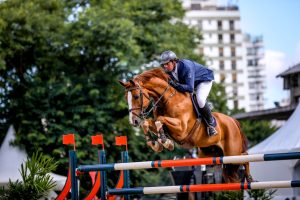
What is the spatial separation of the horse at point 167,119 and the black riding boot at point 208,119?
0.07m

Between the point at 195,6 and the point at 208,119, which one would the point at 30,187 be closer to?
the point at 208,119

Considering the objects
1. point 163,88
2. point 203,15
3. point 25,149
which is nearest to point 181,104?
point 163,88

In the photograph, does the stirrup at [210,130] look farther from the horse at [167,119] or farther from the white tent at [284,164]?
the white tent at [284,164]

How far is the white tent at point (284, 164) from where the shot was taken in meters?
13.2

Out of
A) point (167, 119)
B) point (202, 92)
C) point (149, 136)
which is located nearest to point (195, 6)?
point (202, 92)

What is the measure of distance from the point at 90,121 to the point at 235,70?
7930 cm

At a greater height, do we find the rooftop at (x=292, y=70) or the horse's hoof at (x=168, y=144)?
the rooftop at (x=292, y=70)

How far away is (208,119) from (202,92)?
0.42 m

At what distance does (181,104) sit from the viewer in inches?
347

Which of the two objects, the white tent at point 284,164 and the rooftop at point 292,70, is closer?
the white tent at point 284,164

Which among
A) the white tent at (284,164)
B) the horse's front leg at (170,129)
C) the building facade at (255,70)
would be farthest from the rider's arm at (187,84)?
the building facade at (255,70)

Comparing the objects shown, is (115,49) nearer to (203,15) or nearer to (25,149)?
(25,149)

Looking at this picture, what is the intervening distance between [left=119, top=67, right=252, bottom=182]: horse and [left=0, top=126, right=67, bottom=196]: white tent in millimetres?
11219

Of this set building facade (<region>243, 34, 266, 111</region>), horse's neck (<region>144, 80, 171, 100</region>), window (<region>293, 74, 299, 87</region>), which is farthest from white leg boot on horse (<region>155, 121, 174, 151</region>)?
building facade (<region>243, 34, 266, 111</region>)
